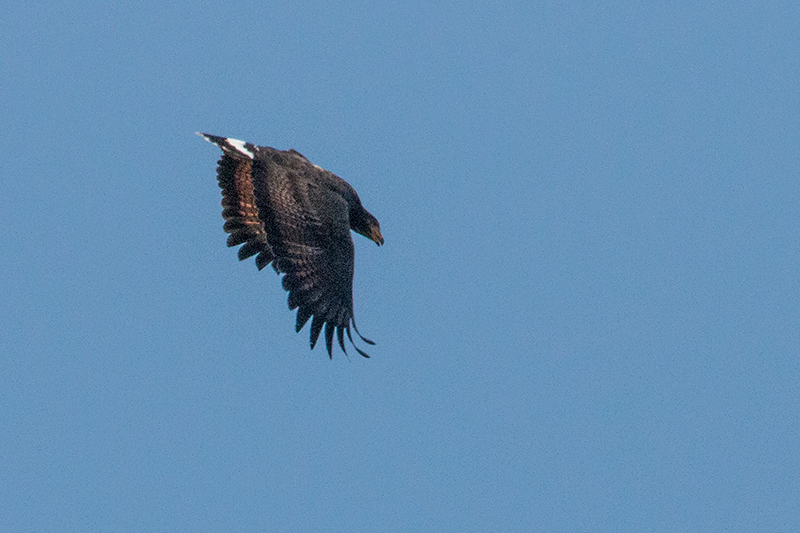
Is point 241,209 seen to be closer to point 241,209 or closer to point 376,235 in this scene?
point 241,209

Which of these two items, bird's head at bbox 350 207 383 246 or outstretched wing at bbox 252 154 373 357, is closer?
outstretched wing at bbox 252 154 373 357

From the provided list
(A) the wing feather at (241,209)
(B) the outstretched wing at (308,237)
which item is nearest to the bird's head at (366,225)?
(B) the outstretched wing at (308,237)

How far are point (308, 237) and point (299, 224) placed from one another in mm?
183

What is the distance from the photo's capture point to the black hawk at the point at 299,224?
42.4 ft

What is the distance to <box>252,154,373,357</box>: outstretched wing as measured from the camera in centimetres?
1288

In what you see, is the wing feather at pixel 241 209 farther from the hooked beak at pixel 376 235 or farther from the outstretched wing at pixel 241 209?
the hooked beak at pixel 376 235

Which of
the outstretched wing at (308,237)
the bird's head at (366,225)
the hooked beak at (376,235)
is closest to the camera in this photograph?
the outstretched wing at (308,237)

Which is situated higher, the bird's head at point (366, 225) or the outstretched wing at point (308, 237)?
the bird's head at point (366, 225)

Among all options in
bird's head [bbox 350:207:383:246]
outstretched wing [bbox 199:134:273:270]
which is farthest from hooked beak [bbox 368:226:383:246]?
outstretched wing [bbox 199:134:273:270]

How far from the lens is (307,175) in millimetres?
13875

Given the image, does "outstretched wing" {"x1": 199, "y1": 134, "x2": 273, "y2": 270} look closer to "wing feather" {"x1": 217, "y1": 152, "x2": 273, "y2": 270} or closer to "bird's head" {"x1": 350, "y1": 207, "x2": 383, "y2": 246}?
"wing feather" {"x1": 217, "y1": 152, "x2": 273, "y2": 270}

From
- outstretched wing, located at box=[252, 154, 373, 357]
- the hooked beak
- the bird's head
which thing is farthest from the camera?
the hooked beak

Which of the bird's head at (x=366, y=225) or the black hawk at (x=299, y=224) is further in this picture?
the bird's head at (x=366, y=225)

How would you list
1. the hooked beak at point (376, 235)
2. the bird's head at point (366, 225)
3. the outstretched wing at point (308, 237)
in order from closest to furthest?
the outstretched wing at point (308, 237) < the bird's head at point (366, 225) < the hooked beak at point (376, 235)
